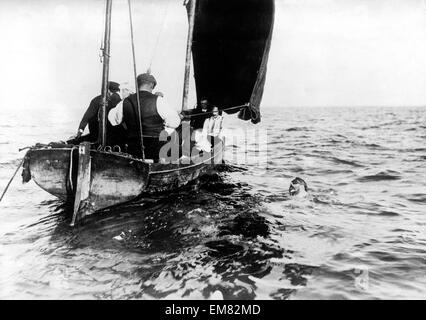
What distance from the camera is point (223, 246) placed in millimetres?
5230

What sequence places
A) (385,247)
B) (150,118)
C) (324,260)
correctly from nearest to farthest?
(324,260)
(385,247)
(150,118)

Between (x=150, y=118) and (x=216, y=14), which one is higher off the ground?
(x=216, y=14)

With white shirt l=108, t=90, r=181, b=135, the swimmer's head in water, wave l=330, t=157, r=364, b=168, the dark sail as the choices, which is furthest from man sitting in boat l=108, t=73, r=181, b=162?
wave l=330, t=157, r=364, b=168

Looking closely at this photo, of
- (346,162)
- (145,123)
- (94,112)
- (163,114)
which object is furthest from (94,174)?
(346,162)

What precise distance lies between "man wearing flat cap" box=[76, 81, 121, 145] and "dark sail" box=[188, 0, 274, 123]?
4.26m

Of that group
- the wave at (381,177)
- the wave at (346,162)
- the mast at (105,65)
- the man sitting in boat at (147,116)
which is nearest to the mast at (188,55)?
the man sitting in boat at (147,116)

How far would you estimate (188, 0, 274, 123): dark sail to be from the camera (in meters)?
11.2

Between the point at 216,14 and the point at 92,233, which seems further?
the point at 216,14

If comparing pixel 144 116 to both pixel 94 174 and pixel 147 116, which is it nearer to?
pixel 147 116

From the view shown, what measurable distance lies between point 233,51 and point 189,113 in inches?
103
